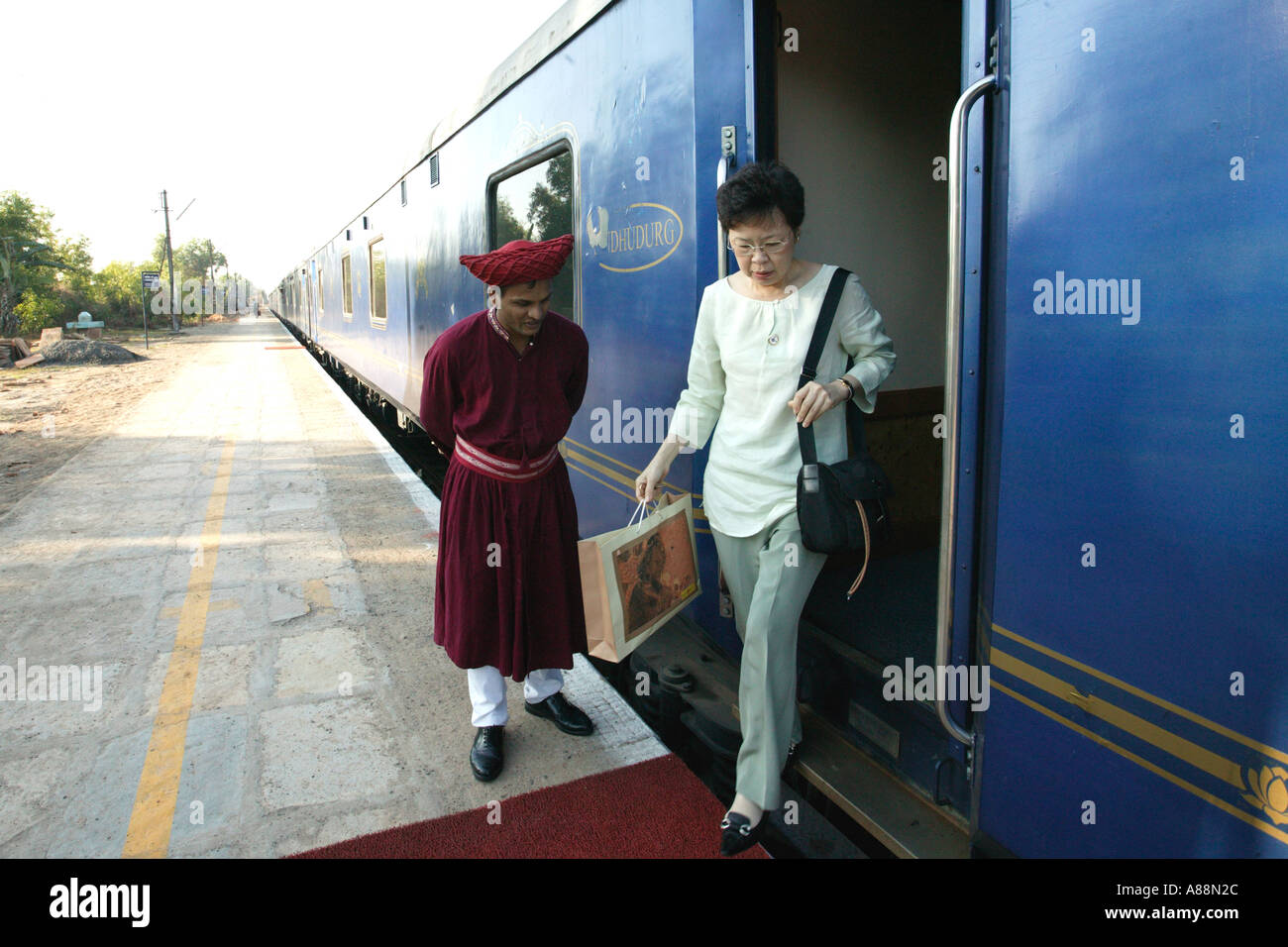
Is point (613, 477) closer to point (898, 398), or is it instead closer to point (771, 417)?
point (898, 398)

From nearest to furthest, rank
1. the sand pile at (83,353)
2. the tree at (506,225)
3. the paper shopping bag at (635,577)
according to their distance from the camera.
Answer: the paper shopping bag at (635,577) < the tree at (506,225) < the sand pile at (83,353)

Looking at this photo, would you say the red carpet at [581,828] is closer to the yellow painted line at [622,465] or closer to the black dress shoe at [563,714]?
the black dress shoe at [563,714]

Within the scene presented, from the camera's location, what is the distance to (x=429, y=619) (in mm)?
4258

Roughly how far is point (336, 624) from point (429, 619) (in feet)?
1.50

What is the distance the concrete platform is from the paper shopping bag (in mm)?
709

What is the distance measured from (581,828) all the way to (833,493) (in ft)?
4.36

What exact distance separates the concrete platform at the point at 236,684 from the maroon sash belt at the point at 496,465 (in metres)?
1.06

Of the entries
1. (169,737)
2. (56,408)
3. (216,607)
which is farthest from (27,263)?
(169,737)

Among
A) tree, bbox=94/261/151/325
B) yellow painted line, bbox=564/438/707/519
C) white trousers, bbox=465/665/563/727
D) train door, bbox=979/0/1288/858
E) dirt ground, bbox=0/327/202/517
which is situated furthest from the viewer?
tree, bbox=94/261/151/325

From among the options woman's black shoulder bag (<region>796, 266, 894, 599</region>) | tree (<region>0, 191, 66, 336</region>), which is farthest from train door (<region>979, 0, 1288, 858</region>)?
tree (<region>0, 191, 66, 336</region>)

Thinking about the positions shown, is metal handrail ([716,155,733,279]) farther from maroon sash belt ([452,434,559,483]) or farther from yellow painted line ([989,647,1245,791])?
yellow painted line ([989,647,1245,791])

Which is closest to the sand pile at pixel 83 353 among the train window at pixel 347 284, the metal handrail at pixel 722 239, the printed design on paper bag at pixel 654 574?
the train window at pixel 347 284

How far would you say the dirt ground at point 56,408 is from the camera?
8.24 metres

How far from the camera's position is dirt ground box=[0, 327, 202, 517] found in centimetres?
824
